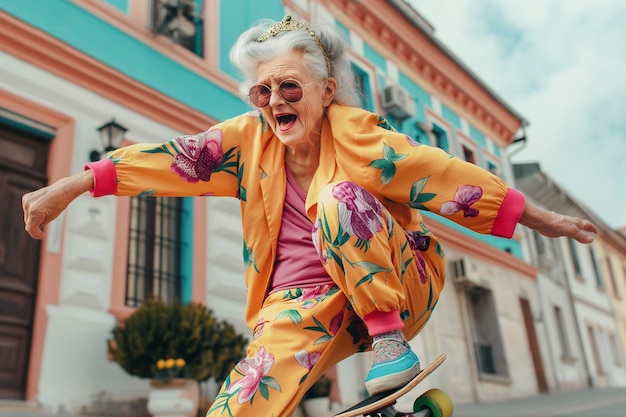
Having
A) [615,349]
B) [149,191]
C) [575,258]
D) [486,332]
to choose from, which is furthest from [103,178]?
[615,349]

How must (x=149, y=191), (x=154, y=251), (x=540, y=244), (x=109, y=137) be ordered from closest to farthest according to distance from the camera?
1. (x=149, y=191)
2. (x=109, y=137)
3. (x=154, y=251)
4. (x=540, y=244)

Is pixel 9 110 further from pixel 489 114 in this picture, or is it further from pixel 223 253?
pixel 489 114

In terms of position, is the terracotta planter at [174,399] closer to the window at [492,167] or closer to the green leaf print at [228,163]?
the green leaf print at [228,163]

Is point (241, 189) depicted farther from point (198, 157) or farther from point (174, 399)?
point (174, 399)

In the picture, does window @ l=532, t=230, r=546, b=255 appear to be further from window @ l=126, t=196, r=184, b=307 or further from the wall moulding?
window @ l=126, t=196, r=184, b=307

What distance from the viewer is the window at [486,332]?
1111 centimetres

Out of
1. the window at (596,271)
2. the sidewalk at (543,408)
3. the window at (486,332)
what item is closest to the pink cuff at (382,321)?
the sidewalk at (543,408)

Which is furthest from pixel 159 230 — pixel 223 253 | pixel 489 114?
pixel 489 114

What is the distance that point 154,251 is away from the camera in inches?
223

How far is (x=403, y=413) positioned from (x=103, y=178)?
100cm

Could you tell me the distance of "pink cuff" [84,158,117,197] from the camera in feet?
5.07

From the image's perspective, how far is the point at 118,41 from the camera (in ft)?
19.3

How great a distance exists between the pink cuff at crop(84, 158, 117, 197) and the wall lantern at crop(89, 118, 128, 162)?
3762 mm

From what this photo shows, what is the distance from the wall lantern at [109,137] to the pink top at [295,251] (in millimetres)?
3807
